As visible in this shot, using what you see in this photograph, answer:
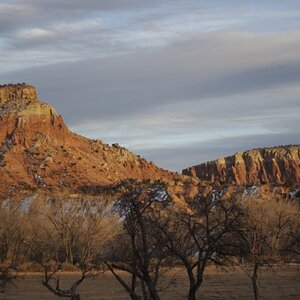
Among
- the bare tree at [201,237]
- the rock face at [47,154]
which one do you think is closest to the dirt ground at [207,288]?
the bare tree at [201,237]

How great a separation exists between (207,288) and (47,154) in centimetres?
8290

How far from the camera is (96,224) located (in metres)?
67.4

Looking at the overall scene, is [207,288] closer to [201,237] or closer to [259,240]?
[259,240]

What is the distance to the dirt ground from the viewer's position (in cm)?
4216

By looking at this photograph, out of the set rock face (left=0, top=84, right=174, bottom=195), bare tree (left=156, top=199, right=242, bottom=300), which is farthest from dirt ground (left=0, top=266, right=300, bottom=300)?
rock face (left=0, top=84, right=174, bottom=195)

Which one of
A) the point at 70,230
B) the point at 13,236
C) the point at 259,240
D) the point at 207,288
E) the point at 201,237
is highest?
the point at 201,237

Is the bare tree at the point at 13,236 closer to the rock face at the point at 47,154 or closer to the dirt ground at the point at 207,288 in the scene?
the dirt ground at the point at 207,288

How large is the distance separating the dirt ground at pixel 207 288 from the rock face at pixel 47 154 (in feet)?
184

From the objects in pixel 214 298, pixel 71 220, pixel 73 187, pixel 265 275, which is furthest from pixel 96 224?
pixel 73 187

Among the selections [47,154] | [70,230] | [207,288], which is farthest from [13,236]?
[47,154]

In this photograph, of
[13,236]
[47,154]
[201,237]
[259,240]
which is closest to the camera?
[201,237]

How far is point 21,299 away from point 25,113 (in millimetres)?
98037

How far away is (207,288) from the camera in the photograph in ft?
156

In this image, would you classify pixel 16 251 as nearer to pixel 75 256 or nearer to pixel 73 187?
pixel 75 256
